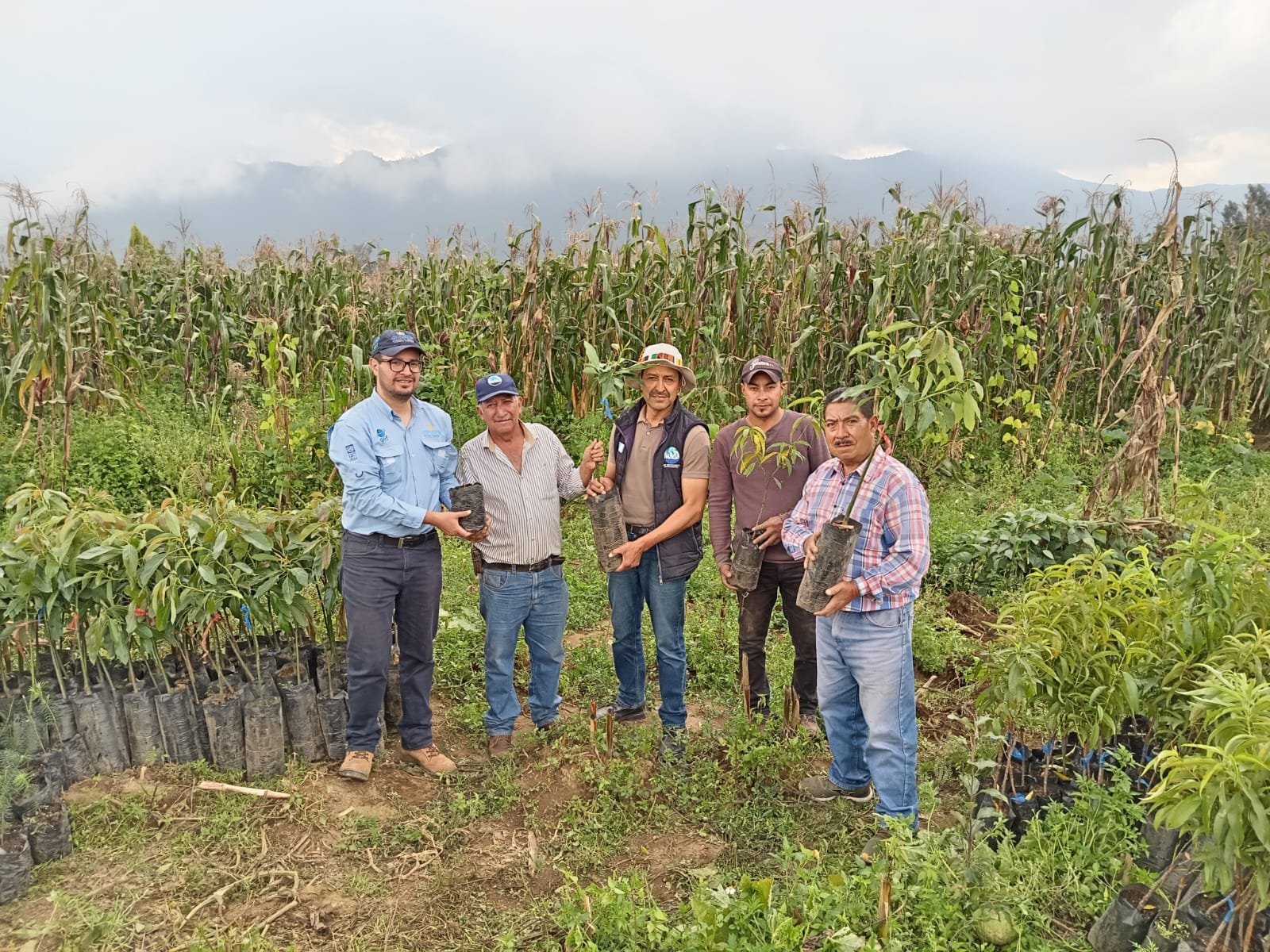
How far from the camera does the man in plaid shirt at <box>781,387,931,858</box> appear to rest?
10.9ft

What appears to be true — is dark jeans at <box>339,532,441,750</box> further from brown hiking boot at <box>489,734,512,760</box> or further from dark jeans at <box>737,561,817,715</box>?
dark jeans at <box>737,561,817,715</box>

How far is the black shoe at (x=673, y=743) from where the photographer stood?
419 centimetres

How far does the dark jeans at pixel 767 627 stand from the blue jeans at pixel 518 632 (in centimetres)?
98

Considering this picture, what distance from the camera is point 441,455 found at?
4246mm

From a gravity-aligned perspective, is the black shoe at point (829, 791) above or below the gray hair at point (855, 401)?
below

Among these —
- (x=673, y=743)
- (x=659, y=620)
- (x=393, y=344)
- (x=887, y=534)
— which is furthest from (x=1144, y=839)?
(x=393, y=344)

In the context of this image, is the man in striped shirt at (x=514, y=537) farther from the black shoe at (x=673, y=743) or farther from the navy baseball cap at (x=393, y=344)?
the black shoe at (x=673, y=743)

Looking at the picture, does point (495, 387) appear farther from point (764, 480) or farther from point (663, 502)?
point (764, 480)

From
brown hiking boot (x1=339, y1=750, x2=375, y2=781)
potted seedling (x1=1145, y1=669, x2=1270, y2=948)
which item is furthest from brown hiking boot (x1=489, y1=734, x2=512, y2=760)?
potted seedling (x1=1145, y1=669, x2=1270, y2=948)

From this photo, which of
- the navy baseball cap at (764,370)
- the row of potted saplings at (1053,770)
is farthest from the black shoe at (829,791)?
the navy baseball cap at (764,370)

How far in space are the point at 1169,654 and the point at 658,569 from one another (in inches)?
88.5

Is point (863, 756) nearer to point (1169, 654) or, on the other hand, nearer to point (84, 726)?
point (1169, 654)

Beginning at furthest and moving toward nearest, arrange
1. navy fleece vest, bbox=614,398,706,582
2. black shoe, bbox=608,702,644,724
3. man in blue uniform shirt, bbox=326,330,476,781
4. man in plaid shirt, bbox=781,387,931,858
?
1. black shoe, bbox=608,702,644,724
2. navy fleece vest, bbox=614,398,706,582
3. man in blue uniform shirt, bbox=326,330,476,781
4. man in plaid shirt, bbox=781,387,931,858

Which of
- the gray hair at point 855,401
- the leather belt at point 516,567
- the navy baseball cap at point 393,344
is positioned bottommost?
the leather belt at point 516,567
